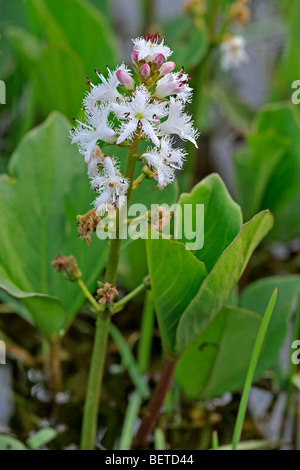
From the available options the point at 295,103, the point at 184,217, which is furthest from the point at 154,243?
the point at 295,103

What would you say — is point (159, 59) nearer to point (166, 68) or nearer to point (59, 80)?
point (166, 68)

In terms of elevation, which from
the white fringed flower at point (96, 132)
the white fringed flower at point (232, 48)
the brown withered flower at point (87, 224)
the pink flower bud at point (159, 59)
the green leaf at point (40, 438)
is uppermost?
the white fringed flower at point (232, 48)

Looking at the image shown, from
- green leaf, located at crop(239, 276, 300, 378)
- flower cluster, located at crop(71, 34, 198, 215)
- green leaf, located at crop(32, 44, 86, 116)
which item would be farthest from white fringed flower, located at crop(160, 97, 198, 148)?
green leaf, located at crop(32, 44, 86, 116)

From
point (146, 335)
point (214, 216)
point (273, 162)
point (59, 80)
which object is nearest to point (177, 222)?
point (214, 216)

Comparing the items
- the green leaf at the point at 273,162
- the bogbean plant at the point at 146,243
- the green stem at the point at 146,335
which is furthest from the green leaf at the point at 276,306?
the green leaf at the point at 273,162

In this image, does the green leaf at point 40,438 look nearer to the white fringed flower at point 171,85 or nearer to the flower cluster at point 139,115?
the flower cluster at point 139,115
